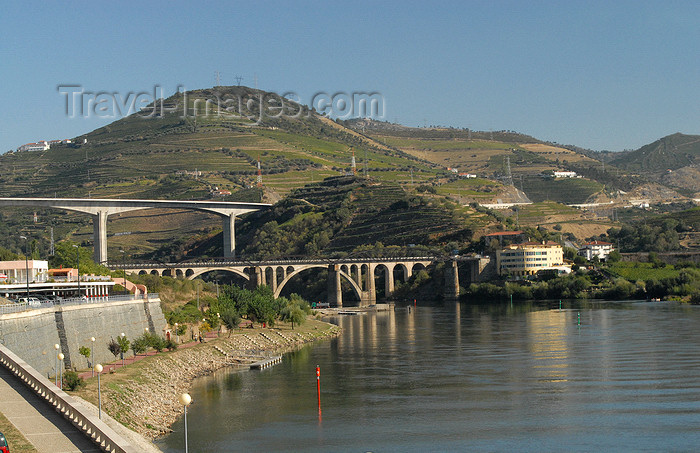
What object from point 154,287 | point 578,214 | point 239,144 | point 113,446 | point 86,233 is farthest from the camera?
point 239,144

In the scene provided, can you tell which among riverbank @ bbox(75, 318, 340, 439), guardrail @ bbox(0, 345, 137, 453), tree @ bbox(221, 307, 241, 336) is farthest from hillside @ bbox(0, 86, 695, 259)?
guardrail @ bbox(0, 345, 137, 453)

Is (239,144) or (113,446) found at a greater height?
(239,144)

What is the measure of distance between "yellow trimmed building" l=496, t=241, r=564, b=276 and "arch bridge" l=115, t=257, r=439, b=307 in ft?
27.9

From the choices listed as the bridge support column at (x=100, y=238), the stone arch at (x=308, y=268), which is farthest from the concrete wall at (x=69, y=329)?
the stone arch at (x=308, y=268)

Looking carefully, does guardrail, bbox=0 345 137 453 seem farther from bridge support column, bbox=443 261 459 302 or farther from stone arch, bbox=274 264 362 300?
bridge support column, bbox=443 261 459 302

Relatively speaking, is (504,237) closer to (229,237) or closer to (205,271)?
(229,237)

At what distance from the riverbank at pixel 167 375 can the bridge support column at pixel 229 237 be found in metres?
56.2

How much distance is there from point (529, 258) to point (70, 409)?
290ft

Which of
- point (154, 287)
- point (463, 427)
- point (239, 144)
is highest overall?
point (239, 144)

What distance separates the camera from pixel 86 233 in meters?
137

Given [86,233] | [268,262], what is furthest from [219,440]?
[86,233]

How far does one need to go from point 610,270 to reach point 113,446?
86339 millimetres

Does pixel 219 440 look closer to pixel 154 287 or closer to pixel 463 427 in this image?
pixel 463 427

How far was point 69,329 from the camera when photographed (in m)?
35.0
